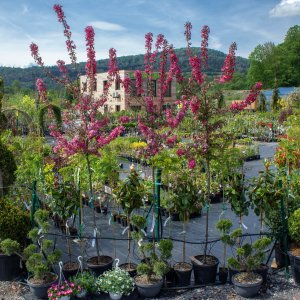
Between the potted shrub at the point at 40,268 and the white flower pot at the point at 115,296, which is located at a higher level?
the potted shrub at the point at 40,268

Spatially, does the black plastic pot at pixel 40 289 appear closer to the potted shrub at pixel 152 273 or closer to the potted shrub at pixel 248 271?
the potted shrub at pixel 152 273

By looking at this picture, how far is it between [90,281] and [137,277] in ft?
1.55

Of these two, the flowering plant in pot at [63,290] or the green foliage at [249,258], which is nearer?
the flowering plant in pot at [63,290]

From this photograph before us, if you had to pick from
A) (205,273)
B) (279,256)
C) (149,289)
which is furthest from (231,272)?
(149,289)

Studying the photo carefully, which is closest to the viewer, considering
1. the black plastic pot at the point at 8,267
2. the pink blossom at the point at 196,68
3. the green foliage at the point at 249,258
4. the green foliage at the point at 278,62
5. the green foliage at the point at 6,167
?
the green foliage at the point at 249,258

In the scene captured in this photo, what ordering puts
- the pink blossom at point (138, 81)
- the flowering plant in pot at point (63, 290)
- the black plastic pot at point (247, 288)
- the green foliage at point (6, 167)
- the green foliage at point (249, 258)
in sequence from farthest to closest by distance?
the green foliage at point (6, 167)
the pink blossom at point (138, 81)
the green foliage at point (249, 258)
the black plastic pot at point (247, 288)
the flowering plant in pot at point (63, 290)

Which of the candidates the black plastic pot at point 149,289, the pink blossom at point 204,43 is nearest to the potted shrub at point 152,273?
the black plastic pot at point 149,289

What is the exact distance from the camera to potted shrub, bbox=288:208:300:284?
3.93 m

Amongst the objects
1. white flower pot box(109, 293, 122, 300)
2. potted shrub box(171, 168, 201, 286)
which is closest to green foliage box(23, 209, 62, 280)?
white flower pot box(109, 293, 122, 300)

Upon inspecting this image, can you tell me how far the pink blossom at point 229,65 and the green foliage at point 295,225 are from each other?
1590 mm

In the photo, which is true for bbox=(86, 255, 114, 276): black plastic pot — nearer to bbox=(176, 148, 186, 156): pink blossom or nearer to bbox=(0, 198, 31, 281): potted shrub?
bbox=(0, 198, 31, 281): potted shrub

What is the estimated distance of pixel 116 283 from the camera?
144 inches

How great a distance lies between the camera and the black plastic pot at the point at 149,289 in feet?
12.1

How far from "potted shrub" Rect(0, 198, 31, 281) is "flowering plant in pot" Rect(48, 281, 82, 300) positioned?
77 cm
